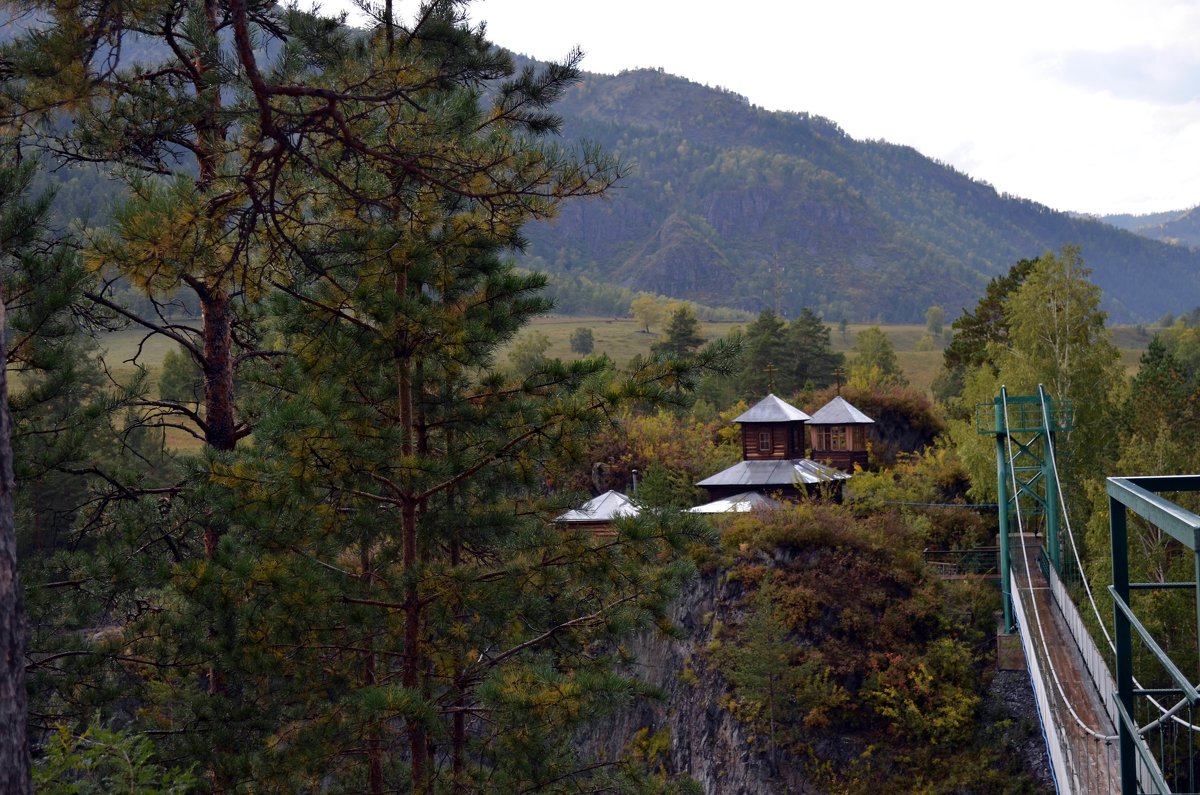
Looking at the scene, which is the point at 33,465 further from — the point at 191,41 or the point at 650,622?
the point at 650,622

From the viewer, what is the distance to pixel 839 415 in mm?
39469

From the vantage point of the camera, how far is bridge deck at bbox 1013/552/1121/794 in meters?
12.8

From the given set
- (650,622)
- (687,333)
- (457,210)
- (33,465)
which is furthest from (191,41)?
(687,333)

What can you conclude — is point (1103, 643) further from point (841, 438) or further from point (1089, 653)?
point (841, 438)

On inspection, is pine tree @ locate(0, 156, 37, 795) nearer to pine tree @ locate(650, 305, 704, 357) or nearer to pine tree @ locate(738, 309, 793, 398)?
pine tree @ locate(738, 309, 793, 398)

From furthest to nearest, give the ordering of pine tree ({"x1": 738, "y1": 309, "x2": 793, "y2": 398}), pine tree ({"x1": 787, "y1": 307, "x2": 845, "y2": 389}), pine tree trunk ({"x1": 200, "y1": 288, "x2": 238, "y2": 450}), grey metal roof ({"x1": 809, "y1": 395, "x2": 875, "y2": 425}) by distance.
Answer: pine tree ({"x1": 787, "y1": 307, "x2": 845, "y2": 389}) < pine tree ({"x1": 738, "y1": 309, "x2": 793, "y2": 398}) < grey metal roof ({"x1": 809, "y1": 395, "x2": 875, "y2": 425}) < pine tree trunk ({"x1": 200, "y1": 288, "x2": 238, "y2": 450})

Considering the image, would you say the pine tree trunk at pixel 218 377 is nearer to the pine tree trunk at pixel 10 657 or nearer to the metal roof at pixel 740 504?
the pine tree trunk at pixel 10 657

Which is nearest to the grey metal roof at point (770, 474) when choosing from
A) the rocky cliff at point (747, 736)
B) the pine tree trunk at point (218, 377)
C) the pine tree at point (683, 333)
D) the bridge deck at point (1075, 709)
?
the rocky cliff at point (747, 736)

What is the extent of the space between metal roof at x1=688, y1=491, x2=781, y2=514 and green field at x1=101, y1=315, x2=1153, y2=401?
152ft

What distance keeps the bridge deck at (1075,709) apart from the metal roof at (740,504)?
6.92 meters

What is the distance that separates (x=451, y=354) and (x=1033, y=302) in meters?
29.2

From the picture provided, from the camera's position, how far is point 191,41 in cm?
751

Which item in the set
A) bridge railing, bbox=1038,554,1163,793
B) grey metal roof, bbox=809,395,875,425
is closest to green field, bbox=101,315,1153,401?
grey metal roof, bbox=809,395,875,425

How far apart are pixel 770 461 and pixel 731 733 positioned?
12.4 metres
